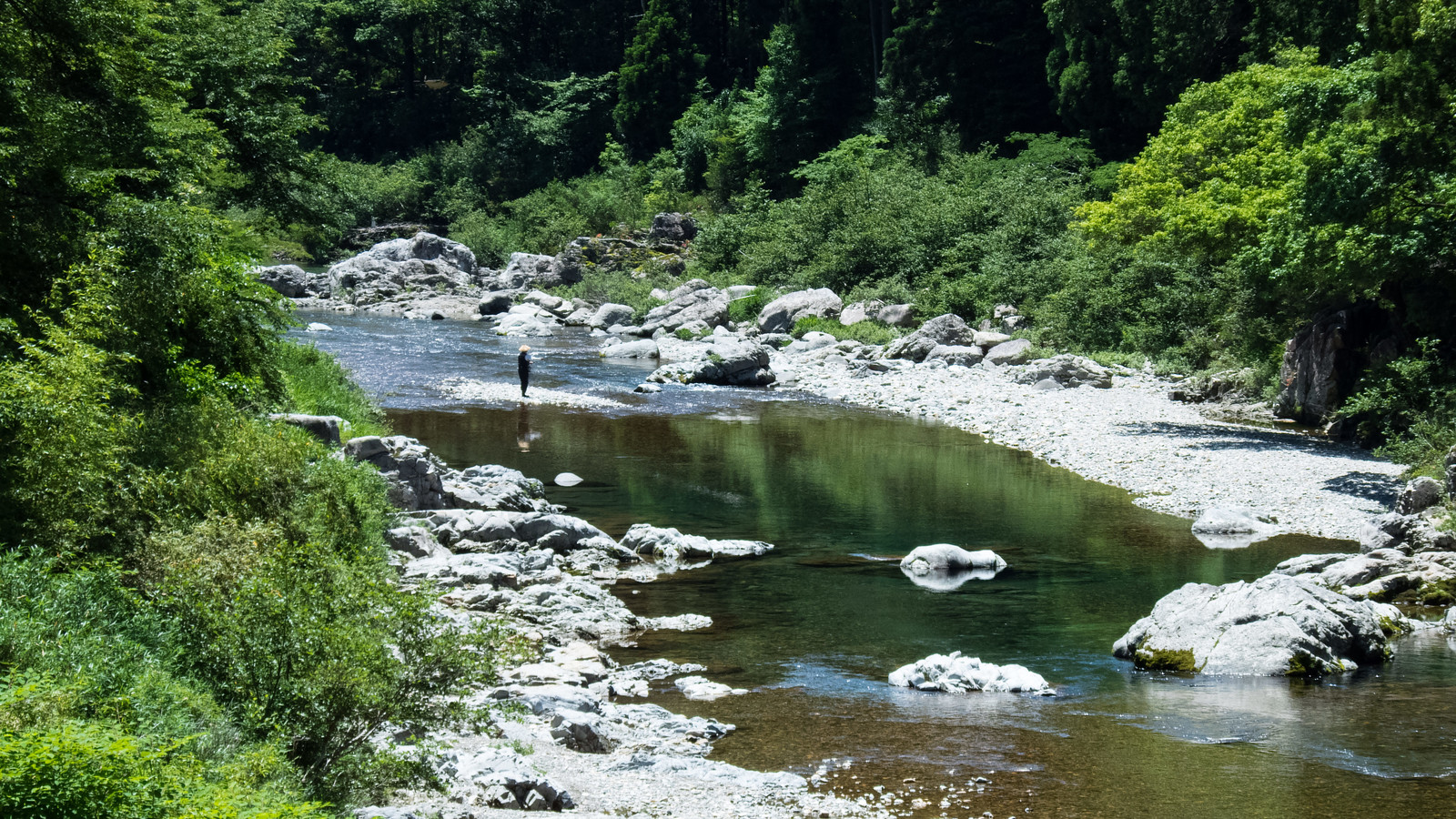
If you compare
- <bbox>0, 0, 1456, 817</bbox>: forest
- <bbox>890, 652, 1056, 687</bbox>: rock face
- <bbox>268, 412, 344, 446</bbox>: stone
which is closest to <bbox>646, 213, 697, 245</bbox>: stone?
<bbox>0, 0, 1456, 817</bbox>: forest

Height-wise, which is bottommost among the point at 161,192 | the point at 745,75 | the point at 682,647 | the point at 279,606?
the point at 682,647

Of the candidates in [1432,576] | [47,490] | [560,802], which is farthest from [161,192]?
[1432,576]

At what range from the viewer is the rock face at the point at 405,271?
49.4 m

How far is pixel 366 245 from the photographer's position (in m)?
63.0

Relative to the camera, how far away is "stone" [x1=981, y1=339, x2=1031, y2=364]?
101 feet

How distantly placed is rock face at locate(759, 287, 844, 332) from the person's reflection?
44.3ft

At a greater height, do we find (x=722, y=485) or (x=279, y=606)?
(x=279, y=606)

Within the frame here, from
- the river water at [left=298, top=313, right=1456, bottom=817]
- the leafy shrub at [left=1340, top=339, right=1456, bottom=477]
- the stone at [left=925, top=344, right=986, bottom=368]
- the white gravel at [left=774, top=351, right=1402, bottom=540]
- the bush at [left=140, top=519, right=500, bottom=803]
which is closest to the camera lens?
the bush at [left=140, top=519, right=500, bottom=803]

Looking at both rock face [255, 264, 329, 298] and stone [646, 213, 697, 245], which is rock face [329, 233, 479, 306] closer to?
rock face [255, 264, 329, 298]

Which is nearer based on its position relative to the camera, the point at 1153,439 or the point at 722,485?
the point at 722,485

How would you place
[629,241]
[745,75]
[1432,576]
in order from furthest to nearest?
[745,75] → [629,241] → [1432,576]

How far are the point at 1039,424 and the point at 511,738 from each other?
17405 mm

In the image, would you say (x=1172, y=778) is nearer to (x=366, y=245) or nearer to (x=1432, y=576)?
(x=1432, y=576)

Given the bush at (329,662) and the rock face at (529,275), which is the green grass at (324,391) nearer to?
the bush at (329,662)
